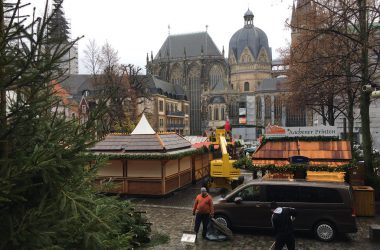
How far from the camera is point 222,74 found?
101 m

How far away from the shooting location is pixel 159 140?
18.8 m

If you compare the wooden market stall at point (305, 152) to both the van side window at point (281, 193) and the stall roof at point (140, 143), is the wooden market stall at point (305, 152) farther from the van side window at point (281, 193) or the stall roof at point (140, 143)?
the stall roof at point (140, 143)

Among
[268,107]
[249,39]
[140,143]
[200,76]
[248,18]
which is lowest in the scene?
[140,143]

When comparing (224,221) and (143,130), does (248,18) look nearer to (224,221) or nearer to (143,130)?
(143,130)

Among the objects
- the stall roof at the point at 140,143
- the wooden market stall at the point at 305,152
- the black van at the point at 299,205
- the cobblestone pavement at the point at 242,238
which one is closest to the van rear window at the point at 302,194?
the black van at the point at 299,205

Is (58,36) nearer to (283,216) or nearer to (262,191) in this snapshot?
(283,216)

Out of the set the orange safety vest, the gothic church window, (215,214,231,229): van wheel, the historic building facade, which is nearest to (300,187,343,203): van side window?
(215,214,231,229): van wheel

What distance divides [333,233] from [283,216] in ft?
10.2

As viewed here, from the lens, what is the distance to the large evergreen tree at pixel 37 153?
3773 mm

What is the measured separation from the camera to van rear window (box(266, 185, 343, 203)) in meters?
11.3

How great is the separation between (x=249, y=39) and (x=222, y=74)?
1316 centimetres

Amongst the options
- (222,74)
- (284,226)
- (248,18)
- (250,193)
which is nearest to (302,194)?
(250,193)

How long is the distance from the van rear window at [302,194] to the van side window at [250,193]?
0.33 m

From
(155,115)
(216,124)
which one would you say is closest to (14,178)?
(155,115)
